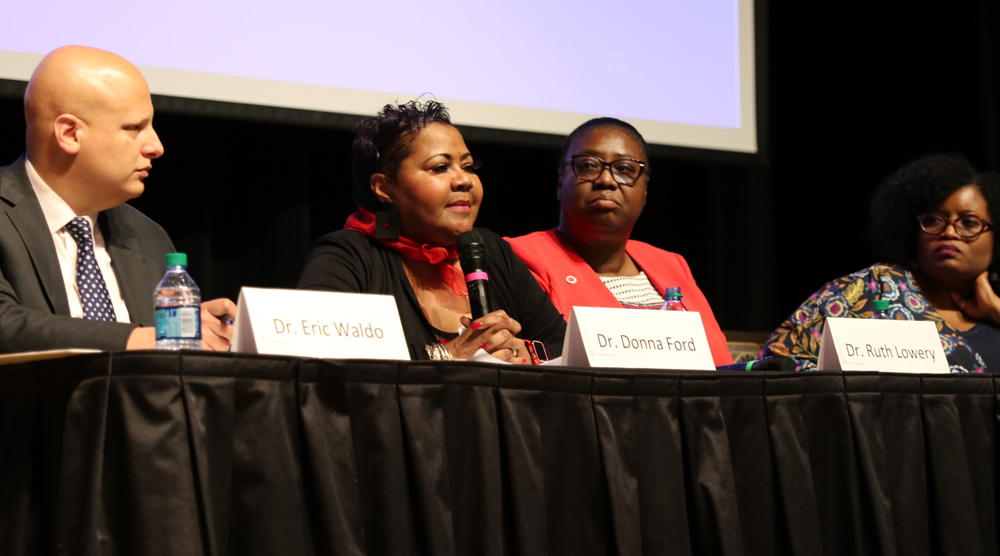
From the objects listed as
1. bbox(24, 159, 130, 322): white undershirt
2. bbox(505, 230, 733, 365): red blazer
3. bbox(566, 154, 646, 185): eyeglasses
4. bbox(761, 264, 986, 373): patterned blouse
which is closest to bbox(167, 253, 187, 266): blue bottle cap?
bbox(24, 159, 130, 322): white undershirt

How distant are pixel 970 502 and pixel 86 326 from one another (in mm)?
1479

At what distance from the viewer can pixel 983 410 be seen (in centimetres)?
179

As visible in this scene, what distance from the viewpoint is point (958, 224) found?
296 cm

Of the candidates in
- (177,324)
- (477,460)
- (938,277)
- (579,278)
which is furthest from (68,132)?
(938,277)

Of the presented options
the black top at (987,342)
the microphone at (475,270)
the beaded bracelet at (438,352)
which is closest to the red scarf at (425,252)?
the beaded bracelet at (438,352)

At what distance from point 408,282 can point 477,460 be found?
842 millimetres

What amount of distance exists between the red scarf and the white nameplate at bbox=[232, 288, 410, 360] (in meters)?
0.77

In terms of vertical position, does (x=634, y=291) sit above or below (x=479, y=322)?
above

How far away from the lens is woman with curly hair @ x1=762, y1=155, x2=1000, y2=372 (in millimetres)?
2775

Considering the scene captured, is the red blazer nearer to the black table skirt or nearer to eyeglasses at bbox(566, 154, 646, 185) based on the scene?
eyeglasses at bbox(566, 154, 646, 185)

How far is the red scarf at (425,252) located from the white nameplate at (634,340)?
0.63 m

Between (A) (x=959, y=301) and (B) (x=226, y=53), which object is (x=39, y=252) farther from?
(A) (x=959, y=301)

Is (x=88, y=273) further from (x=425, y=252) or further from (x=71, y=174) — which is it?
(x=425, y=252)

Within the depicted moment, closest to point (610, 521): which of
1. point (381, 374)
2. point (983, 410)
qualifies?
point (381, 374)
